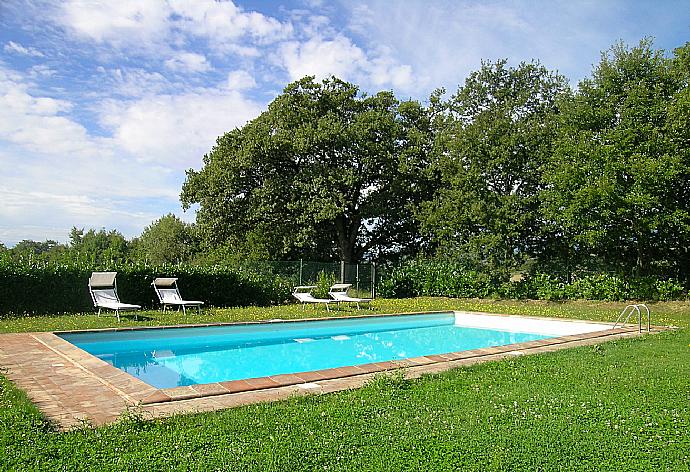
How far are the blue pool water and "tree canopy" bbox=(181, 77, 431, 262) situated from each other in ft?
27.5

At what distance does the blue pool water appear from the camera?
862 cm

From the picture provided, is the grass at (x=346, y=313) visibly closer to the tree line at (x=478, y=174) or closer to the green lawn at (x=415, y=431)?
the tree line at (x=478, y=174)

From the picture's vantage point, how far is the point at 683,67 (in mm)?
17234

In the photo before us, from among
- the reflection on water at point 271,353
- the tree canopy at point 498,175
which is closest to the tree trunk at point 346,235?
the tree canopy at point 498,175

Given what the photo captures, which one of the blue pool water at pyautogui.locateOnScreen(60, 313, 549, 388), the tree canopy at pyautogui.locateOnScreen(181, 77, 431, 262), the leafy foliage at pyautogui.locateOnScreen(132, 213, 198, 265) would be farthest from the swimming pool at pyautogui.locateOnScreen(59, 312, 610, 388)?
the leafy foliage at pyautogui.locateOnScreen(132, 213, 198, 265)

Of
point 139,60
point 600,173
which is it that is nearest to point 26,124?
point 139,60

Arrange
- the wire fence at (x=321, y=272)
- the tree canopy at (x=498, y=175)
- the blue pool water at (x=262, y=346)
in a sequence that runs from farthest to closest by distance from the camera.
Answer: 1. the tree canopy at (x=498, y=175)
2. the wire fence at (x=321, y=272)
3. the blue pool water at (x=262, y=346)

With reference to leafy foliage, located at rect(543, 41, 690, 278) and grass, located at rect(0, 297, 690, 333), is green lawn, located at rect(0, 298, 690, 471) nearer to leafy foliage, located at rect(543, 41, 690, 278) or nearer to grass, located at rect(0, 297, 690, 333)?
grass, located at rect(0, 297, 690, 333)

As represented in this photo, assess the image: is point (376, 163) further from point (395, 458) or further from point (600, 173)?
point (395, 458)

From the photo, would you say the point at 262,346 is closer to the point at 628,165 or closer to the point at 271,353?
the point at 271,353

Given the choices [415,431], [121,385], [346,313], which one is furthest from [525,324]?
[121,385]

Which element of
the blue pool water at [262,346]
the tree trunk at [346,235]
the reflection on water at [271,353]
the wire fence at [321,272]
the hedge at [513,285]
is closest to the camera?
the reflection on water at [271,353]

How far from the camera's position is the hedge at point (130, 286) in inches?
479

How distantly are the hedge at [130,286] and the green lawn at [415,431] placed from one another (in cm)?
785
